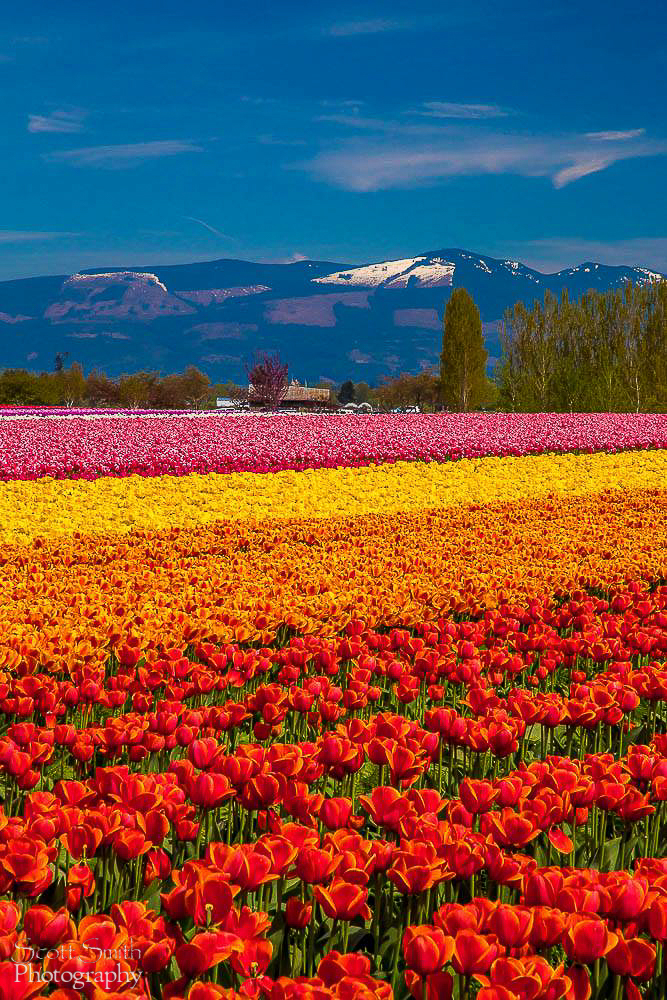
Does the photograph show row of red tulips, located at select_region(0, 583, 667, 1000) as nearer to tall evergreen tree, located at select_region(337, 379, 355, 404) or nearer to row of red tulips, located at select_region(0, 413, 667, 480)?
row of red tulips, located at select_region(0, 413, 667, 480)

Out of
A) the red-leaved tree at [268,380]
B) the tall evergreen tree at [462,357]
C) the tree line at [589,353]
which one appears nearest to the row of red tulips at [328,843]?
the tree line at [589,353]

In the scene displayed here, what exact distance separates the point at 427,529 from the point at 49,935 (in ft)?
27.4

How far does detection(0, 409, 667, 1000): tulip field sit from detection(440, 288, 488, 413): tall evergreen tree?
43219mm

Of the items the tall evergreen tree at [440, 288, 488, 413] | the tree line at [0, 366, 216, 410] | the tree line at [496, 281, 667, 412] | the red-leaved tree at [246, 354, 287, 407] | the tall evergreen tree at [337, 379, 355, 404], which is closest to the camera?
the tree line at [496, 281, 667, 412]

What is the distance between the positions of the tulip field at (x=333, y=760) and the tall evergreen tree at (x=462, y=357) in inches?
1702

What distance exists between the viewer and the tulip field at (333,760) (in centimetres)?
190

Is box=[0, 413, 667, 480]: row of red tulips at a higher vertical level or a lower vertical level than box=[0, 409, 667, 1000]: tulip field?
higher

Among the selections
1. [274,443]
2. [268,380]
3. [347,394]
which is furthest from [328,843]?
[347,394]

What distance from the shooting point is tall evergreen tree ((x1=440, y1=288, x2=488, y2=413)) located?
53.1 metres

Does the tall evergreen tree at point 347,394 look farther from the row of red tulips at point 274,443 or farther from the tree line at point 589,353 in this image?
the row of red tulips at point 274,443

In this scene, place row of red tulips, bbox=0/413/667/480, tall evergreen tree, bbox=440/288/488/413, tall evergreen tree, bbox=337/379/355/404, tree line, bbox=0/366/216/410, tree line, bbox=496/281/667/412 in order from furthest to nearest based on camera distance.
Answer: tall evergreen tree, bbox=337/379/355/404, tree line, bbox=0/366/216/410, tall evergreen tree, bbox=440/288/488/413, tree line, bbox=496/281/667/412, row of red tulips, bbox=0/413/667/480

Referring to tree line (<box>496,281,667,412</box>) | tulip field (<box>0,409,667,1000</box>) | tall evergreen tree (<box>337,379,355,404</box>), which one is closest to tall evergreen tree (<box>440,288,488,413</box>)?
tree line (<box>496,281,667,412</box>)

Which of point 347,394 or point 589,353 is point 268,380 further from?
point 347,394

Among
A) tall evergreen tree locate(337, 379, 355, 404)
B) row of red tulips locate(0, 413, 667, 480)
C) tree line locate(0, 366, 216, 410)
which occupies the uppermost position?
tall evergreen tree locate(337, 379, 355, 404)
